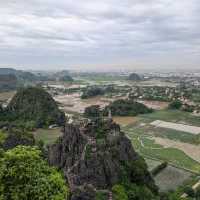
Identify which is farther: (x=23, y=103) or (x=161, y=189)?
(x=23, y=103)

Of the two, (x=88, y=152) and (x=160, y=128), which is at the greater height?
(x=88, y=152)

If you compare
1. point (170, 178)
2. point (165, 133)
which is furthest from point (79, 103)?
point (170, 178)

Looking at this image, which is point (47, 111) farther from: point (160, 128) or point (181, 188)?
point (181, 188)

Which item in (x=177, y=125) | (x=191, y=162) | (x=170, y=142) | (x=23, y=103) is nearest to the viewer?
(x=191, y=162)

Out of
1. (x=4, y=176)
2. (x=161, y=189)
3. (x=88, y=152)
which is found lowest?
(x=161, y=189)

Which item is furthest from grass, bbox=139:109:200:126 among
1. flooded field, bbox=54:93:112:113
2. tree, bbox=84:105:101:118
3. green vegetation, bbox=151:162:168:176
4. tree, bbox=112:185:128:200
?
tree, bbox=112:185:128:200

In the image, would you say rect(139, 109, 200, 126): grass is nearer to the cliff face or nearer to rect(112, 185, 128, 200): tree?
the cliff face

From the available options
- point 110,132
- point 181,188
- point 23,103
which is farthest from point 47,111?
point 181,188

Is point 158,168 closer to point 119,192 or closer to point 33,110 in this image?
point 119,192
